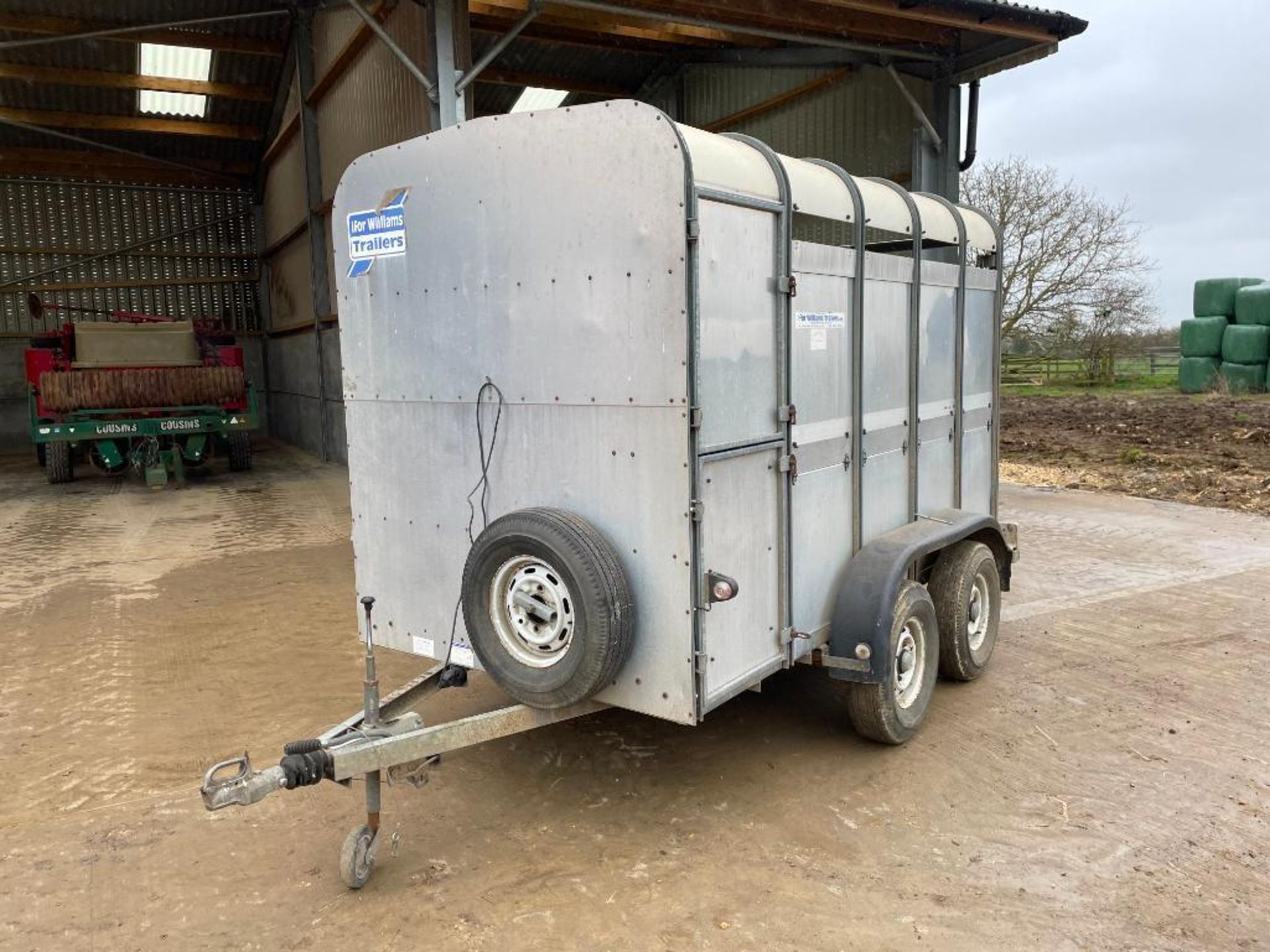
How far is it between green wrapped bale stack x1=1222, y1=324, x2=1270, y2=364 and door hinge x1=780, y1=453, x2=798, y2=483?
24506mm

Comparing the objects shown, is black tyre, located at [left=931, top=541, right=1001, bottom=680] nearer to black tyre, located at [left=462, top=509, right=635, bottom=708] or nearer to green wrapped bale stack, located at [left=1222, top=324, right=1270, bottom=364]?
black tyre, located at [left=462, top=509, right=635, bottom=708]

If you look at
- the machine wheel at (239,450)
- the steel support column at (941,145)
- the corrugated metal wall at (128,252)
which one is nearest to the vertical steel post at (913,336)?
the steel support column at (941,145)

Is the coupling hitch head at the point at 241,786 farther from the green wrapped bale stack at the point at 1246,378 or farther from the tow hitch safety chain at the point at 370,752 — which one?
the green wrapped bale stack at the point at 1246,378

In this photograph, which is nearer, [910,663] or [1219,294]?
[910,663]

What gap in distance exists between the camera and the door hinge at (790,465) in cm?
391

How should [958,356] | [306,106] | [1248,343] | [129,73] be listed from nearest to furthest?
[958,356] → [306,106] → [129,73] → [1248,343]

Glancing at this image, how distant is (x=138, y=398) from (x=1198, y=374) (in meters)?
24.7

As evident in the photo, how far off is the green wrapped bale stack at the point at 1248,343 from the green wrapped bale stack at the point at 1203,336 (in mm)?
335

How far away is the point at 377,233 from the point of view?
162 inches

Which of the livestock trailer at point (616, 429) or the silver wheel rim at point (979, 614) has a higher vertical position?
the livestock trailer at point (616, 429)

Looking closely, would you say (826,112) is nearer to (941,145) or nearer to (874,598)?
(941,145)

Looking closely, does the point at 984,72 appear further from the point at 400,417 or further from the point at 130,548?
the point at 130,548

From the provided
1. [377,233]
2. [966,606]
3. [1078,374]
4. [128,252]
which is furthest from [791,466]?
[1078,374]

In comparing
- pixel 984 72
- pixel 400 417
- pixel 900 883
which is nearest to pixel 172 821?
pixel 400 417
